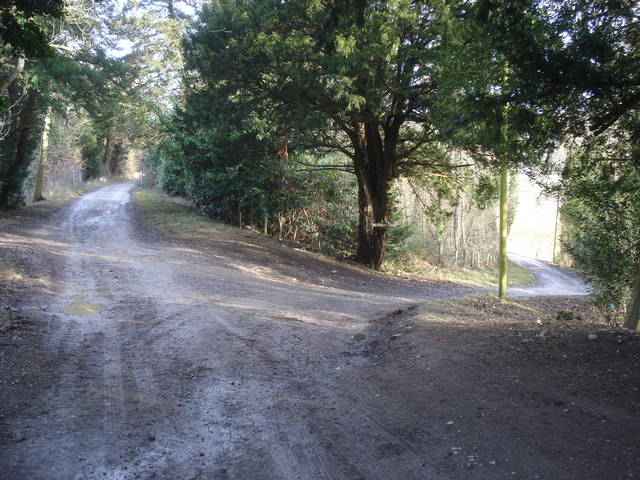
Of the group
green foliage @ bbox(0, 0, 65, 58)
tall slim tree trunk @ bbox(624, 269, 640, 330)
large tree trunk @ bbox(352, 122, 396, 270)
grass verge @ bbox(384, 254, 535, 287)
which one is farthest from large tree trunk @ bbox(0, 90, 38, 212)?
tall slim tree trunk @ bbox(624, 269, 640, 330)

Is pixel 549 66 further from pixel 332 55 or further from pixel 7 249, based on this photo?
pixel 7 249

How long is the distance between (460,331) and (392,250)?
46.6 ft

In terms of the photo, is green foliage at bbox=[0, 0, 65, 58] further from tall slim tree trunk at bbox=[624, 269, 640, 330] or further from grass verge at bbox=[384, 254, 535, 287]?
grass verge at bbox=[384, 254, 535, 287]

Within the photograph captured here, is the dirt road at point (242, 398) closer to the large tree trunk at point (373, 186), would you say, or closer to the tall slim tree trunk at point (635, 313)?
the tall slim tree trunk at point (635, 313)

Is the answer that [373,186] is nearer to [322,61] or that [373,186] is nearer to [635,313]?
[322,61]

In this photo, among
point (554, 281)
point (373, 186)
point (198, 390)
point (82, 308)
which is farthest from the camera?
point (554, 281)

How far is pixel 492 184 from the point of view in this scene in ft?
54.2

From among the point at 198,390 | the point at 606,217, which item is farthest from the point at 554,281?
the point at 198,390

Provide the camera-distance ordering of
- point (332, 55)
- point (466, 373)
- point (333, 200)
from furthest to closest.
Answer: point (333, 200) → point (332, 55) → point (466, 373)

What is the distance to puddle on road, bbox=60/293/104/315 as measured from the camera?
7760 mm

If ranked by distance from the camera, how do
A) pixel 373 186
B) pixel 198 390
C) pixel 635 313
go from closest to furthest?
pixel 198 390 → pixel 635 313 → pixel 373 186

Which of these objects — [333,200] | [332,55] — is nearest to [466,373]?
[332,55]

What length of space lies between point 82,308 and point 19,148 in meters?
15.6

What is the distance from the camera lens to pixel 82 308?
8.00m
